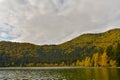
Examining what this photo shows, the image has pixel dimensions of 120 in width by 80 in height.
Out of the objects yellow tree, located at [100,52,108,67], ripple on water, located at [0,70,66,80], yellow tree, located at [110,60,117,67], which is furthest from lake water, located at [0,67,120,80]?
yellow tree, located at [100,52,108,67]

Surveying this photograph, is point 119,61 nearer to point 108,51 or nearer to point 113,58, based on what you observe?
point 113,58

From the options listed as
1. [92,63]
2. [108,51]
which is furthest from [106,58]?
[92,63]

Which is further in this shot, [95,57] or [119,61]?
[95,57]

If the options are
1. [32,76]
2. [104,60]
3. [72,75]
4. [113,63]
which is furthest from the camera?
[104,60]

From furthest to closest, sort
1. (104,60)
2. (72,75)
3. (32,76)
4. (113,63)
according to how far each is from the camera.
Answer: (104,60) → (113,63) → (32,76) → (72,75)

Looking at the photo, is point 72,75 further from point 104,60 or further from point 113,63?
point 104,60

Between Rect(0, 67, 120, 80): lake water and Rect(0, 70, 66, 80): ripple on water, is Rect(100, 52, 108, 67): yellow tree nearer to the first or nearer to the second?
Rect(0, 67, 120, 80): lake water

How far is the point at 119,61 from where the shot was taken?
15100cm

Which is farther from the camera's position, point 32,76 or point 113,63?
point 113,63

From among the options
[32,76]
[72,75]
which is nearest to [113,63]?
[72,75]

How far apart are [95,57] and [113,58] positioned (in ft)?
76.6

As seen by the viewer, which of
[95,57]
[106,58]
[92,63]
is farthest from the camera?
[92,63]

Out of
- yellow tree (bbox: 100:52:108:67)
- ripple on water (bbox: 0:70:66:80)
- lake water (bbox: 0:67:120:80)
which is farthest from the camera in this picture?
yellow tree (bbox: 100:52:108:67)

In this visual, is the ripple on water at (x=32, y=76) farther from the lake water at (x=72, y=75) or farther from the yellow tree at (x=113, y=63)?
the yellow tree at (x=113, y=63)
